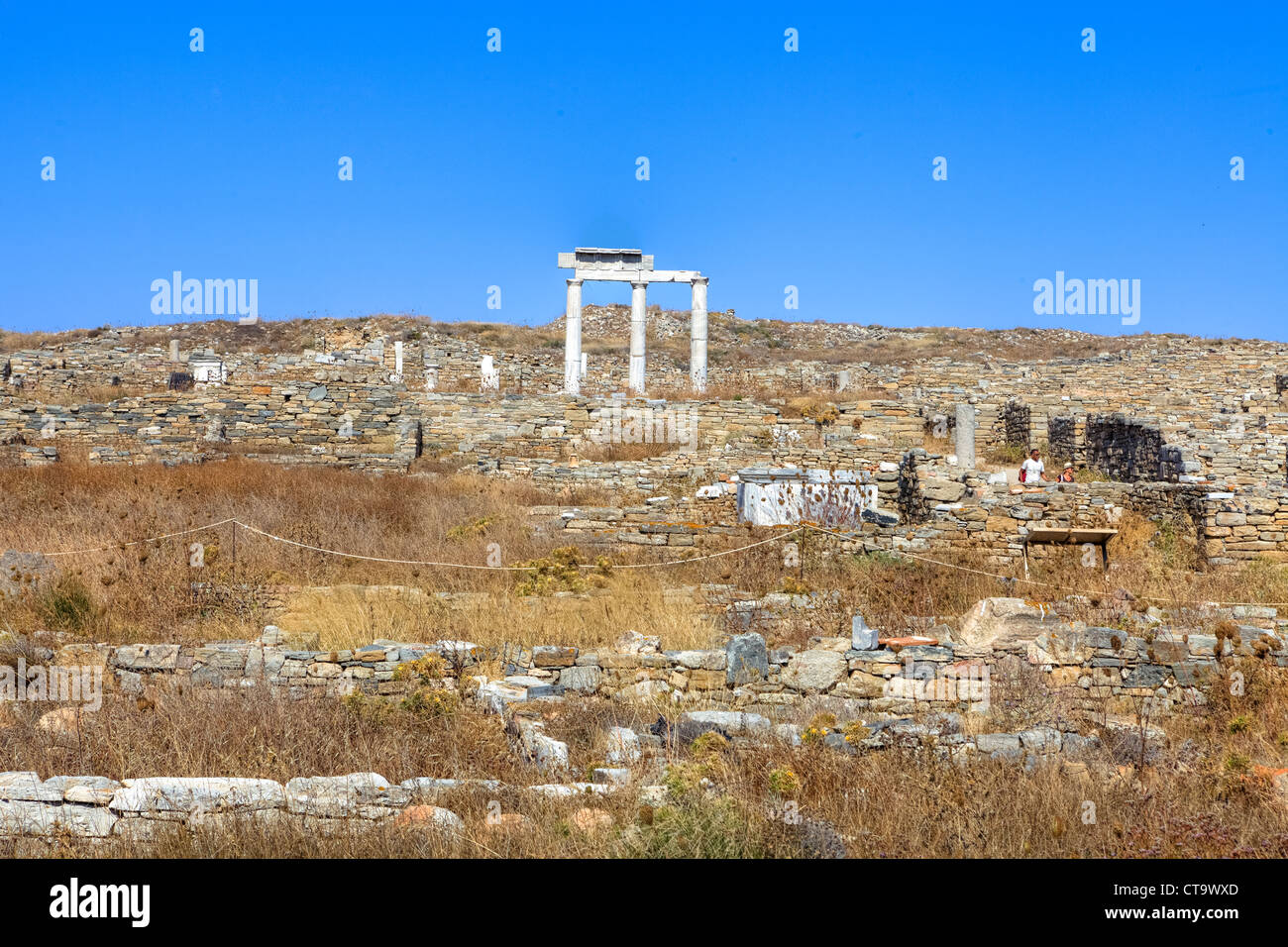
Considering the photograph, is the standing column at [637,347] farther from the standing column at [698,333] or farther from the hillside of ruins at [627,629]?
the hillside of ruins at [627,629]

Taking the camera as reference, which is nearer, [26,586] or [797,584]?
[26,586]

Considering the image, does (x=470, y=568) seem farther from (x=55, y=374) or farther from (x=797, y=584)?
(x=55, y=374)

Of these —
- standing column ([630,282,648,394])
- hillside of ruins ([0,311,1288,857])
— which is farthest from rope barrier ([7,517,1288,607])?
standing column ([630,282,648,394])

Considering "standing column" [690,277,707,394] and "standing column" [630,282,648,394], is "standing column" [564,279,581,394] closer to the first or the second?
"standing column" [630,282,648,394]

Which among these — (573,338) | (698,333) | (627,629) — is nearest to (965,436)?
(698,333)

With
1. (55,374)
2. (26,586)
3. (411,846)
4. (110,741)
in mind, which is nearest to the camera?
(411,846)

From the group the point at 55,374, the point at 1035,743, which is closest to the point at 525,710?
the point at 1035,743
